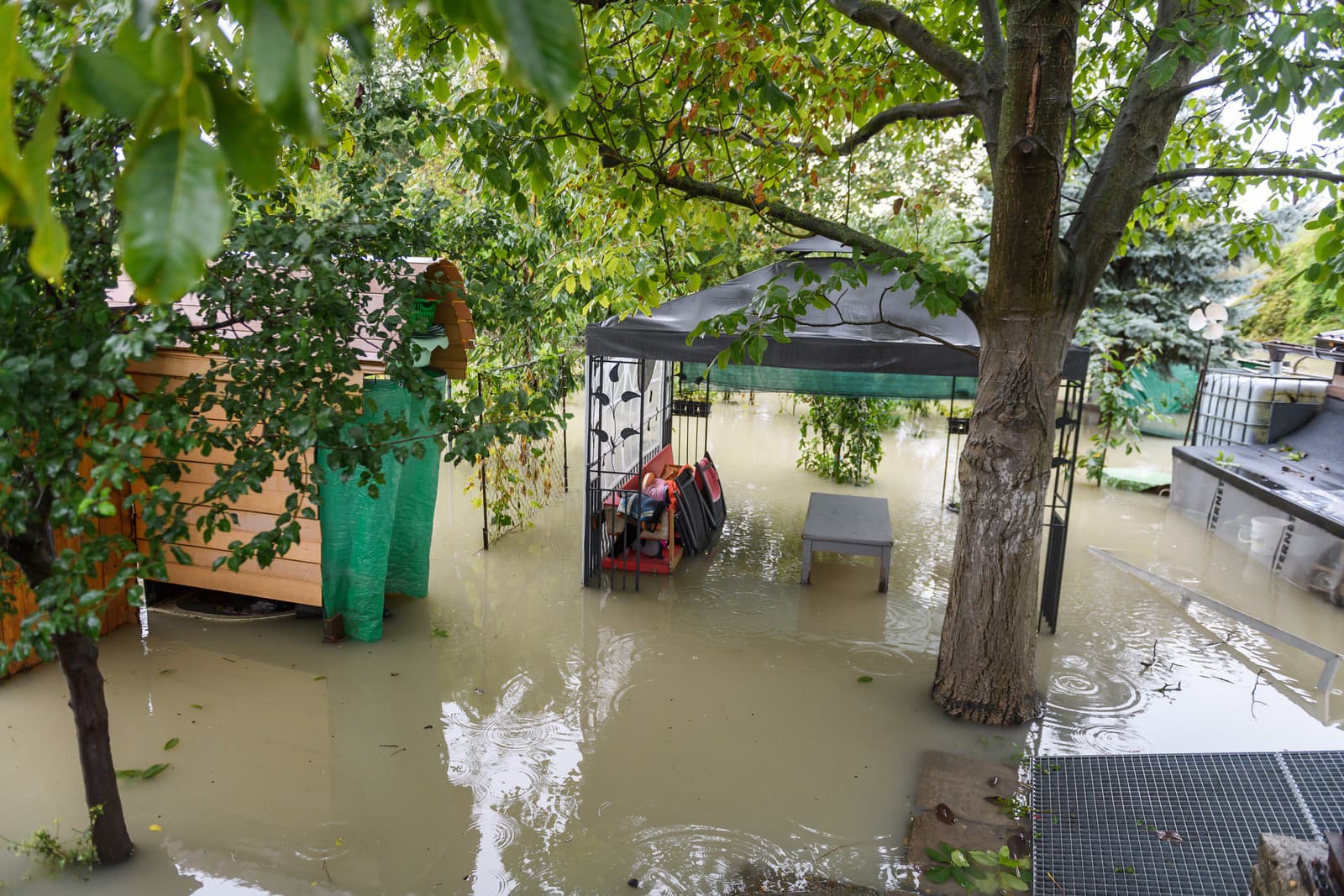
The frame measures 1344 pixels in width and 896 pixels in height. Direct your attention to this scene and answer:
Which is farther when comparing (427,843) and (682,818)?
(682,818)

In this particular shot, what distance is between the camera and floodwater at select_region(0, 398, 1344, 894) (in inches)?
153

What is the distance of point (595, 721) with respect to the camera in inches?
201

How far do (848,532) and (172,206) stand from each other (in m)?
6.96

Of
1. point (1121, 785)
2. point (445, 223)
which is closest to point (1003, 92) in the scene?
point (1121, 785)

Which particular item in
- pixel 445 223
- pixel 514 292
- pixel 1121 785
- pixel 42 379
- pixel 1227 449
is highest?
pixel 445 223

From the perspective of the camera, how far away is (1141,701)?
18.1 ft

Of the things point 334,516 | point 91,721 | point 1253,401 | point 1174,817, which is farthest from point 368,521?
point 1253,401

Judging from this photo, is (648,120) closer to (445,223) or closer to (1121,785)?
(445,223)

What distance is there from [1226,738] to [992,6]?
440cm

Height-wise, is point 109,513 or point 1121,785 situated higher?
point 109,513

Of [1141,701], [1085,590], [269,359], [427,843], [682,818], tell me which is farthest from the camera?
[1085,590]

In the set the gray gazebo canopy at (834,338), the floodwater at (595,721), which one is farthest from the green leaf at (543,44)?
the gray gazebo canopy at (834,338)

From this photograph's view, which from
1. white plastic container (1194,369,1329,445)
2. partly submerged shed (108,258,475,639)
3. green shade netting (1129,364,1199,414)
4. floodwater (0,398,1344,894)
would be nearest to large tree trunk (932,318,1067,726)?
floodwater (0,398,1344,894)

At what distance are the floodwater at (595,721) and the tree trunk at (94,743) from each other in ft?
0.50
